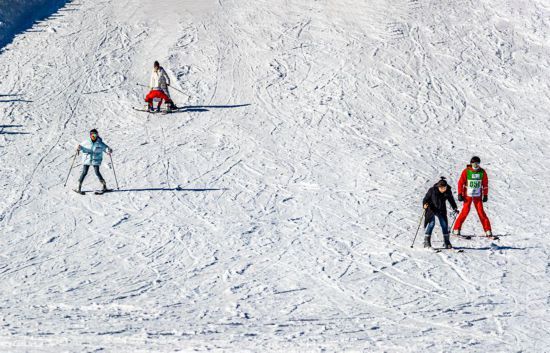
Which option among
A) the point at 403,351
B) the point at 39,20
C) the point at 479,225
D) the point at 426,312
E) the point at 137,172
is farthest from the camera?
the point at 39,20

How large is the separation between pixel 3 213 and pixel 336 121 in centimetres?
930

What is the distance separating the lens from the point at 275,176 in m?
18.5

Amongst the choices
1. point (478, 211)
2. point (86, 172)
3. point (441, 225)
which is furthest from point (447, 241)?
point (86, 172)

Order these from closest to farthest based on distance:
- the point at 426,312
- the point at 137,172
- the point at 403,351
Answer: the point at 403,351
the point at 426,312
the point at 137,172

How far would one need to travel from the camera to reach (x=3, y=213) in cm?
1633

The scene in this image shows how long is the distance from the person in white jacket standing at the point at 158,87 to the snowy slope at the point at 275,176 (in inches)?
17.1

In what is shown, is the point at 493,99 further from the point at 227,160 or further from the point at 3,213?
the point at 3,213

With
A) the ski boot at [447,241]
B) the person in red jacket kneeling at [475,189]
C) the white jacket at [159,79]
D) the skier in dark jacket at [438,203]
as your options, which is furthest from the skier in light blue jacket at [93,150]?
the person in red jacket kneeling at [475,189]

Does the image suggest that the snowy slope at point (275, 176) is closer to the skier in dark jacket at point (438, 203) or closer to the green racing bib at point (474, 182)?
the skier in dark jacket at point (438, 203)

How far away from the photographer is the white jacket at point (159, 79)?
21703 mm

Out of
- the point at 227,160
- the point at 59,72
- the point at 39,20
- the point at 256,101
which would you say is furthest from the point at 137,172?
the point at 39,20

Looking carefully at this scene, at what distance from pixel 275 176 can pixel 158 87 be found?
205 inches

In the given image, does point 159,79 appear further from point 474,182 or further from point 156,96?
point 474,182

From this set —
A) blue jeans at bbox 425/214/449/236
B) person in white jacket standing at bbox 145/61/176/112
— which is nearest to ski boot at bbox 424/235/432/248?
blue jeans at bbox 425/214/449/236
